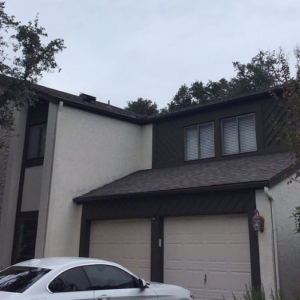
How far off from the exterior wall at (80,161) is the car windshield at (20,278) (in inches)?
270

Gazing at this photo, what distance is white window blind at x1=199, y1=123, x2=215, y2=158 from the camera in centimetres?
1486

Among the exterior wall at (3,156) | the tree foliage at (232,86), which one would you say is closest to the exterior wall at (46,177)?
the exterior wall at (3,156)

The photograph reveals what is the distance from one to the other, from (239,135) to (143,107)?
2593cm

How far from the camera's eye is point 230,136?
14508 millimetres

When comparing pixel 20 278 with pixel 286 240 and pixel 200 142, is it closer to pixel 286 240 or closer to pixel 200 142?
pixel 286 240

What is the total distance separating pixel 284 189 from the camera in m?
10.5

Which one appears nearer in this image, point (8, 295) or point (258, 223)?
point (8, 295)

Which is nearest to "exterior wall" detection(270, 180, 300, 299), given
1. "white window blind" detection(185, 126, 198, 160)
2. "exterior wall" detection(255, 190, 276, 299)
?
"exterior wall" detection(255, 190, 276, 299)

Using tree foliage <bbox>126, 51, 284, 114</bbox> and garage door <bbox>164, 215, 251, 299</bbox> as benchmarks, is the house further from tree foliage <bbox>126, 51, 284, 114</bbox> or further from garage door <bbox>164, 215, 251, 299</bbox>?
tree foliage <bbox>126, 51, 284, 114</bbox>

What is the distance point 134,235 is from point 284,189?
4.75 m

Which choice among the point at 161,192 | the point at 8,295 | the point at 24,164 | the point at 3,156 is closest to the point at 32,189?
the point at 24,164

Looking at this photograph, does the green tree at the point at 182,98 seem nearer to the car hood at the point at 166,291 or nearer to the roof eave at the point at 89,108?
the roof eave at the point at 89,108

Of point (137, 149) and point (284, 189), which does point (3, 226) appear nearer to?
point (137, 149)

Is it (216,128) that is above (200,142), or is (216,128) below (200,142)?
above
